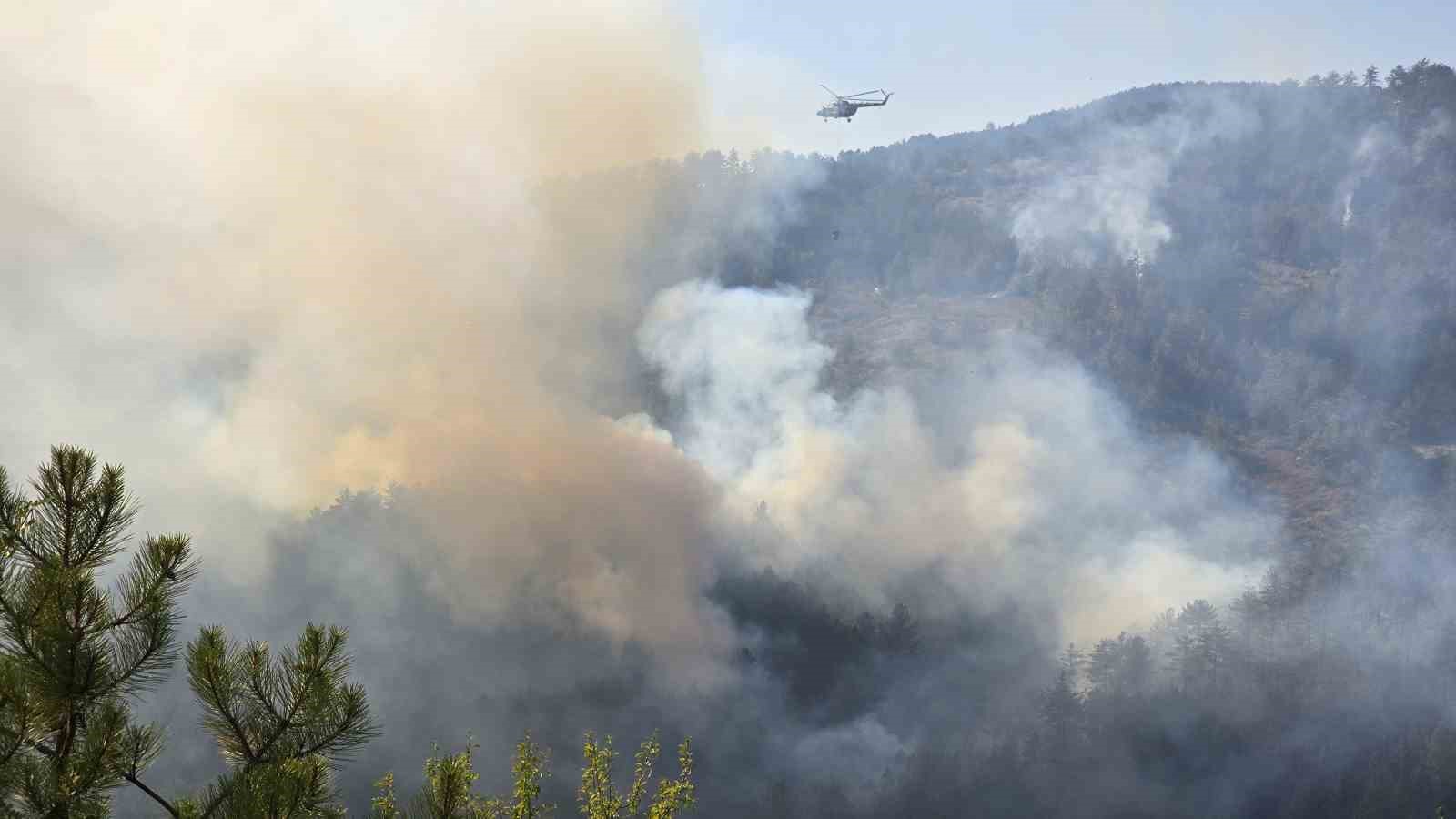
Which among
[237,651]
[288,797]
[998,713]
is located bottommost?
[288,797]

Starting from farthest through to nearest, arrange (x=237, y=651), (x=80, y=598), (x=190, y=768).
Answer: (x=190, y=768), (x=237, y=651), (x=80, y=598)

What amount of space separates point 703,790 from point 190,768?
2370 inches

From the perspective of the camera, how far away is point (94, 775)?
61.9 ft

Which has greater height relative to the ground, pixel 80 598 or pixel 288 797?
pixel 80 598

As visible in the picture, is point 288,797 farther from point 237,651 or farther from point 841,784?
point 841,784

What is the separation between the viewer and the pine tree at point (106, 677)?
18516 mm

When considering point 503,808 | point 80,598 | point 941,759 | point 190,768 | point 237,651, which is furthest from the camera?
point 941,759

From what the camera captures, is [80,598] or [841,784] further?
[841,784]

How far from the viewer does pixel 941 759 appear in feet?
622

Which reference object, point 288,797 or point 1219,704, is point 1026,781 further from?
point 288,797

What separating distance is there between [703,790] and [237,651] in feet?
588

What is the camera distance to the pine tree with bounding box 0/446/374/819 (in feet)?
60.7

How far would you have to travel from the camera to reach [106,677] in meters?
19.0

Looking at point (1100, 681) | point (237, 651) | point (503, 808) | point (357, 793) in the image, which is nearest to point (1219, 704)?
point (1100, 681)
